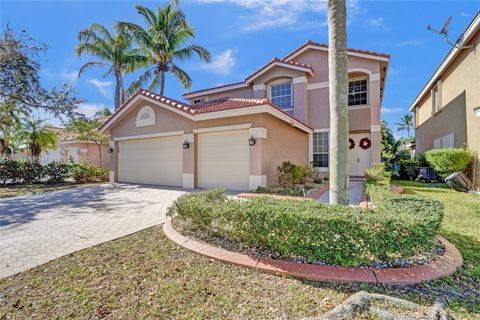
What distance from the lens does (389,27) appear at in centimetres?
1191

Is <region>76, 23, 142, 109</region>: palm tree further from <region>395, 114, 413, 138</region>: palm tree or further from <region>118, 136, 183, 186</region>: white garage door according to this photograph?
<region>395, 114, 413, 138</region>: palm tree

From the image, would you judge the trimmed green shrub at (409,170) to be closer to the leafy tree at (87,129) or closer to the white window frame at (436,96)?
the white window frame at (436,96)

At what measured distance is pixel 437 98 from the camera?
53.0 feet

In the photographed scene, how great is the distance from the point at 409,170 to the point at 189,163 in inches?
590

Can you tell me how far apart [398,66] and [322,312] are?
18.0m

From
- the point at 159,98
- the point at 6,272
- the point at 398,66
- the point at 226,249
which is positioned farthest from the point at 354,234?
the point at 398,66

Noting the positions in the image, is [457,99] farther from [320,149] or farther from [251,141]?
[251,141]

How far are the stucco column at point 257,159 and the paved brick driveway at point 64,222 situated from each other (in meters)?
3.55

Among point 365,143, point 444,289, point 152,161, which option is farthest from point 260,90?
point 444,289

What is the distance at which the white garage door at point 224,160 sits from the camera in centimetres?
1063

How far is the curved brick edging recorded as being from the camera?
10.5ft

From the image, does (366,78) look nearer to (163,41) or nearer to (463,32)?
(463,32)

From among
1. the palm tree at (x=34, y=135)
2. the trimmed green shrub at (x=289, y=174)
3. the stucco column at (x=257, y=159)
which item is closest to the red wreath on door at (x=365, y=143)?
the trimmed green shrub at (x=289, y=174)

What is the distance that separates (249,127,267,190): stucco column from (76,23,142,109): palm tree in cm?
1747
